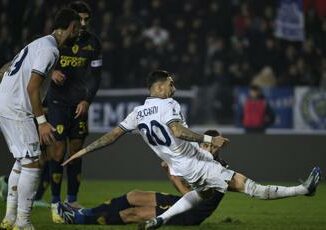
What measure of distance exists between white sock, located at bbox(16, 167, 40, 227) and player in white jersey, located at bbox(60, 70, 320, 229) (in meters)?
0.60

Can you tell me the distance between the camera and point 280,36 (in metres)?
17.8

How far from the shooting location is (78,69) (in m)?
9.86

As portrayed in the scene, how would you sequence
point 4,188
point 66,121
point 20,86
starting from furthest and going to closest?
1. point 4,188
2. point 66,121
3. point 20,86

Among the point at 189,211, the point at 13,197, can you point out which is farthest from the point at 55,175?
the point at 189,211

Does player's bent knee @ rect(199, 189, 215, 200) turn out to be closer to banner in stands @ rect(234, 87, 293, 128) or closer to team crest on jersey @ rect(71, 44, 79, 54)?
team crest on jersey @ rect(71, 44, 79, 54)

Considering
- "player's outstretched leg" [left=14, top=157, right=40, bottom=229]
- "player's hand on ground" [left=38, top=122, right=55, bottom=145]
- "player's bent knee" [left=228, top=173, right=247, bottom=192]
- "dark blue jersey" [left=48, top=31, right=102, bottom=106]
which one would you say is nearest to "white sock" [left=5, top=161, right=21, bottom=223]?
"player's outstretched leg" [left=14, top=157, right=40, bottom=229]

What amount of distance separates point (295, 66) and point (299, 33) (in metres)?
0.70

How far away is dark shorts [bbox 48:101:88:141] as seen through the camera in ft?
31.8

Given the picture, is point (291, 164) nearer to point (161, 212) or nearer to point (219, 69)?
point (219, 69)

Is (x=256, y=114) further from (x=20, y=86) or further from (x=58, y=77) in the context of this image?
(x=20, y=86)

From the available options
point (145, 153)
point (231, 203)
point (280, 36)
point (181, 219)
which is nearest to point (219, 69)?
point (280, 36)

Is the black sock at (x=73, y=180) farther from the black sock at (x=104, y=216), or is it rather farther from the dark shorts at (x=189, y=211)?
the dark shorts at (x=189, y=211)

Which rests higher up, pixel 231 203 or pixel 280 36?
pixel 280 36

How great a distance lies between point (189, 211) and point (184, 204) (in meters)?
0.55
